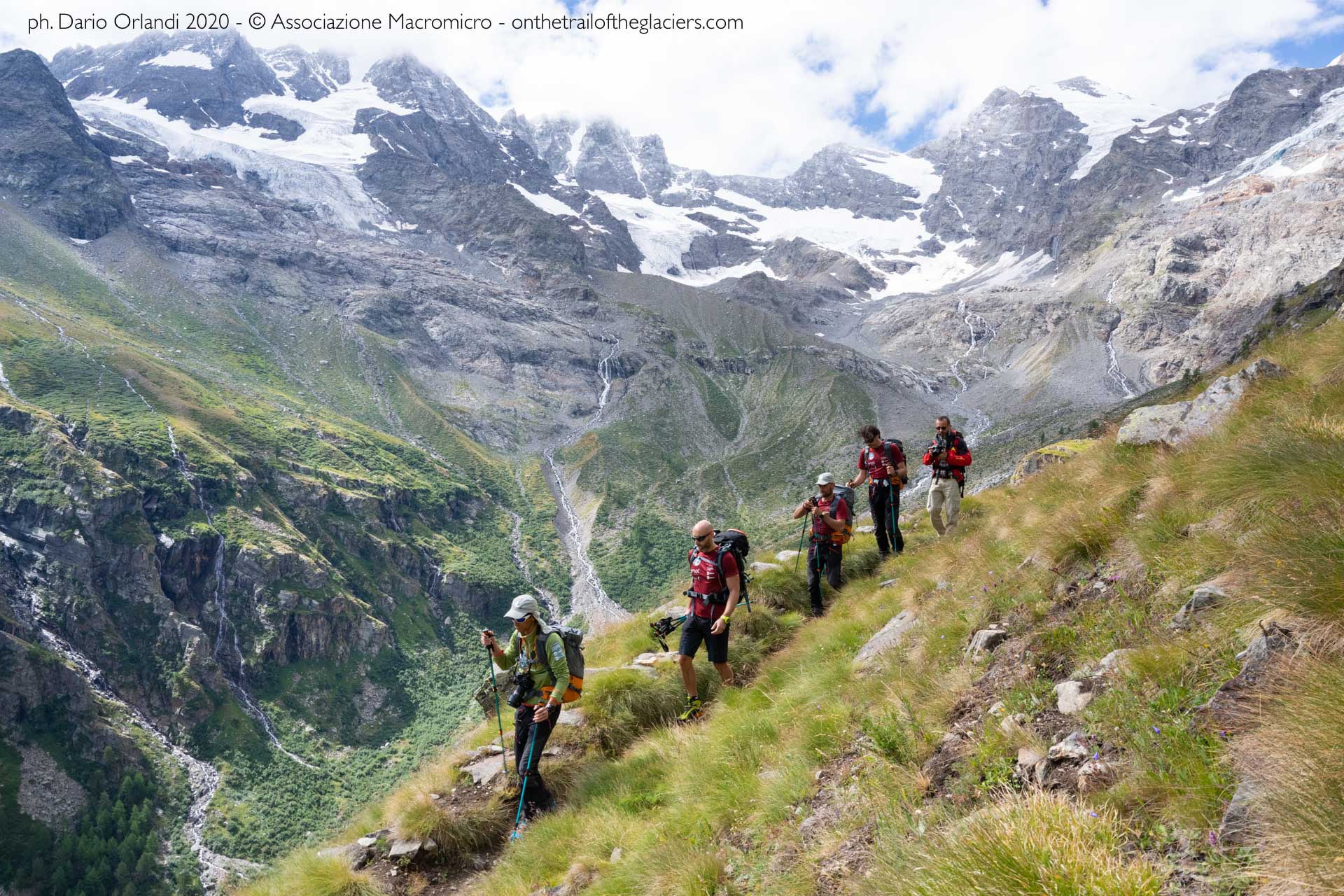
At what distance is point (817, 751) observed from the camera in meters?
5.88

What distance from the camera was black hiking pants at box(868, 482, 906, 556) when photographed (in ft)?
45.7

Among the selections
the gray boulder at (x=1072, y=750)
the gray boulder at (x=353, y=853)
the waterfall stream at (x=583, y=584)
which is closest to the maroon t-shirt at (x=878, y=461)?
the gray boulder at (x=1072, y=750)

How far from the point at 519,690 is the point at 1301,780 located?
8.10 meters

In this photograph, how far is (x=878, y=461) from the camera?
45.1 ft

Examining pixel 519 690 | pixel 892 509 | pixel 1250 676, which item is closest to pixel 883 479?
pixel 892 509

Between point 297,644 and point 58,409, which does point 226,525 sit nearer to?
point 297,644

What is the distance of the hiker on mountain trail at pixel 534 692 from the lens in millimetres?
8383

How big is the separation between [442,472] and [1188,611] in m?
200

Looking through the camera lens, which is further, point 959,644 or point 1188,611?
point 959,644

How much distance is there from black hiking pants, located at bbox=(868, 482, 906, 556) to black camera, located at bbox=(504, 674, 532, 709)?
8152mm

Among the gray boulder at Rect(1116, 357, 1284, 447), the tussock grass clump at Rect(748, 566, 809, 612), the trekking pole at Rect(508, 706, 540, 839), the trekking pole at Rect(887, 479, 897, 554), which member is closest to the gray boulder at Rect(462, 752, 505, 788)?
the trekking pole at Rect(508, 706, 540, 839)

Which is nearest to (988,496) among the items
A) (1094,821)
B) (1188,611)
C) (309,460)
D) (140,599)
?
(1188,611)

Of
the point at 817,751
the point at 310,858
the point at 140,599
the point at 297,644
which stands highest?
the point at 817,751

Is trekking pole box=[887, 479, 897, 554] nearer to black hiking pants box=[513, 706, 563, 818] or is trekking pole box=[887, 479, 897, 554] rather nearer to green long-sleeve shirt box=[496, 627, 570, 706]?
green long-sleeve shirt box=[496, 627, 570, 706]
